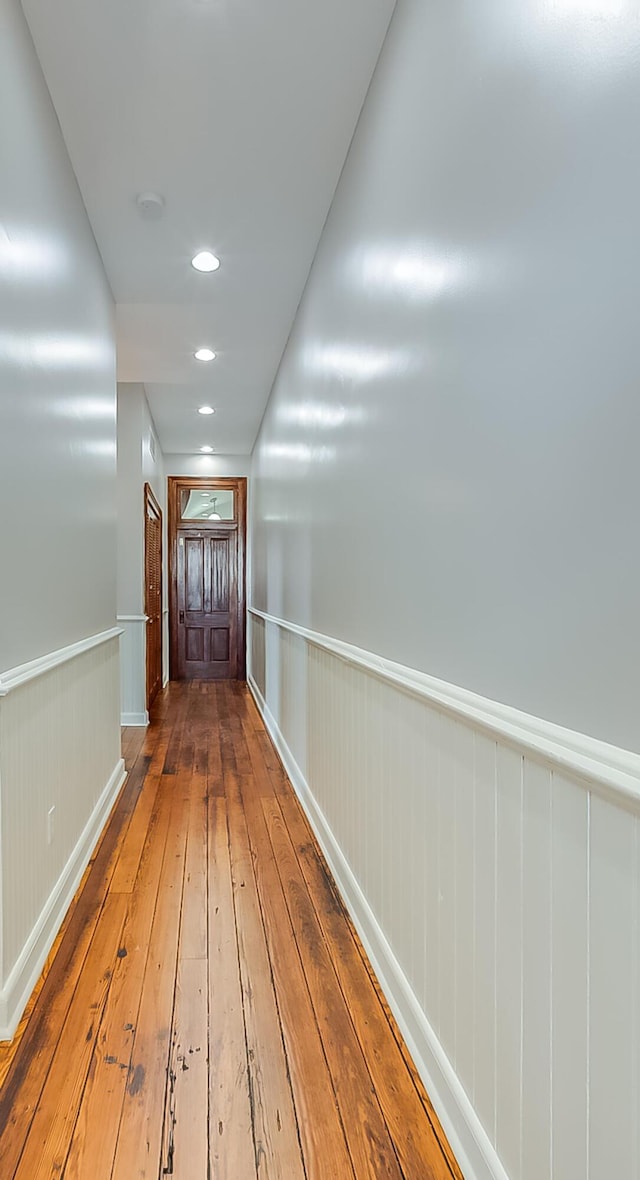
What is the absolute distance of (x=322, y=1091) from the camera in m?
1.43

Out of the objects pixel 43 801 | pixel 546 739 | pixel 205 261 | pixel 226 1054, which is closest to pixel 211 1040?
pixel 226 1054

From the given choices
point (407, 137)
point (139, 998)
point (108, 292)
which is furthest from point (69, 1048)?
point (108, 292)

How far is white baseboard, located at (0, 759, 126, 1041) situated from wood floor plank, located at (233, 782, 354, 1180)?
61 cm

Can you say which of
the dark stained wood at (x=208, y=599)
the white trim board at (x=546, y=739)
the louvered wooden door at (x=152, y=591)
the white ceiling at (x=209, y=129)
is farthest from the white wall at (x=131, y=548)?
the white trim board at (x=546, y=739)

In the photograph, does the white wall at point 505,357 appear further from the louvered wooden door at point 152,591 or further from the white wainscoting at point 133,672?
the louvered wooden door at point 152,591

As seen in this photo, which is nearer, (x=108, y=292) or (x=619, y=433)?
(x=619, y=433)

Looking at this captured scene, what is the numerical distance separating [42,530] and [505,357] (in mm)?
1497

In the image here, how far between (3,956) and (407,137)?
2.13m

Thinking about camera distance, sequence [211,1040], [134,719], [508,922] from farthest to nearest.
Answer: [134,719]
[211,1040]
[508,922]

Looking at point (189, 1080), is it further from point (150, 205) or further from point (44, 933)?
point (150, 205)

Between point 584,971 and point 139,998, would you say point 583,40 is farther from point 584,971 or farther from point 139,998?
point 139,998

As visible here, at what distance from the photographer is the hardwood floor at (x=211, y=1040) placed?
1269 mm

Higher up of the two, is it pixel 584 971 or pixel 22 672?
pixel 22 672

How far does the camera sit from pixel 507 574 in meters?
1.12
